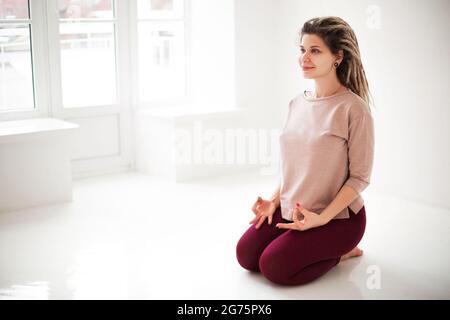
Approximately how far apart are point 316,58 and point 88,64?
2277mm

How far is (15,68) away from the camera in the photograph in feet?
14.4

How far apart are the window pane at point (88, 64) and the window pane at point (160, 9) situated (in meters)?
0.29

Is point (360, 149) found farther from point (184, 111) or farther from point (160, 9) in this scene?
point (160, 9)

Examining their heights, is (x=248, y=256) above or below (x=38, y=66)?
below

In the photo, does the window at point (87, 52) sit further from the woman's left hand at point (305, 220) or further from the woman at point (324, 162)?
the woman's left hand at point (305, 220)

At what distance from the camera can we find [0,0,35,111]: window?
Answer: 429 centimetres

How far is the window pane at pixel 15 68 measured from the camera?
4309mm

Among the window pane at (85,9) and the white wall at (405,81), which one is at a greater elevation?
the window pane at (85,9)

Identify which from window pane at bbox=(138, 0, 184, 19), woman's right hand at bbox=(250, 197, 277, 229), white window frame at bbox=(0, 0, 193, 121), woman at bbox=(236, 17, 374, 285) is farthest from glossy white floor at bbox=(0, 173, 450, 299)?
window pane at bbox=(138, 0, 184, 19)

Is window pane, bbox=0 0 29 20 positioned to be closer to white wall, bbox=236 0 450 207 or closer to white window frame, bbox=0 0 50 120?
white window frame, bbox=0 0 50 120

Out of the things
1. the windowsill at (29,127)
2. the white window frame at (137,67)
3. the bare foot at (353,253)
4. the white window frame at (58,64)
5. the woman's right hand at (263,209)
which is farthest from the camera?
the white window frame at (137,67)

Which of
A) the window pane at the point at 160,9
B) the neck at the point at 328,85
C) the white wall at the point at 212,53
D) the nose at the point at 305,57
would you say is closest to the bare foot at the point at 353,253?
the neck at the point at 328,85

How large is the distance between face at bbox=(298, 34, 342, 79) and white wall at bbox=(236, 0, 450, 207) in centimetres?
131

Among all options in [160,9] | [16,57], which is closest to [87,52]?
[16,57]
